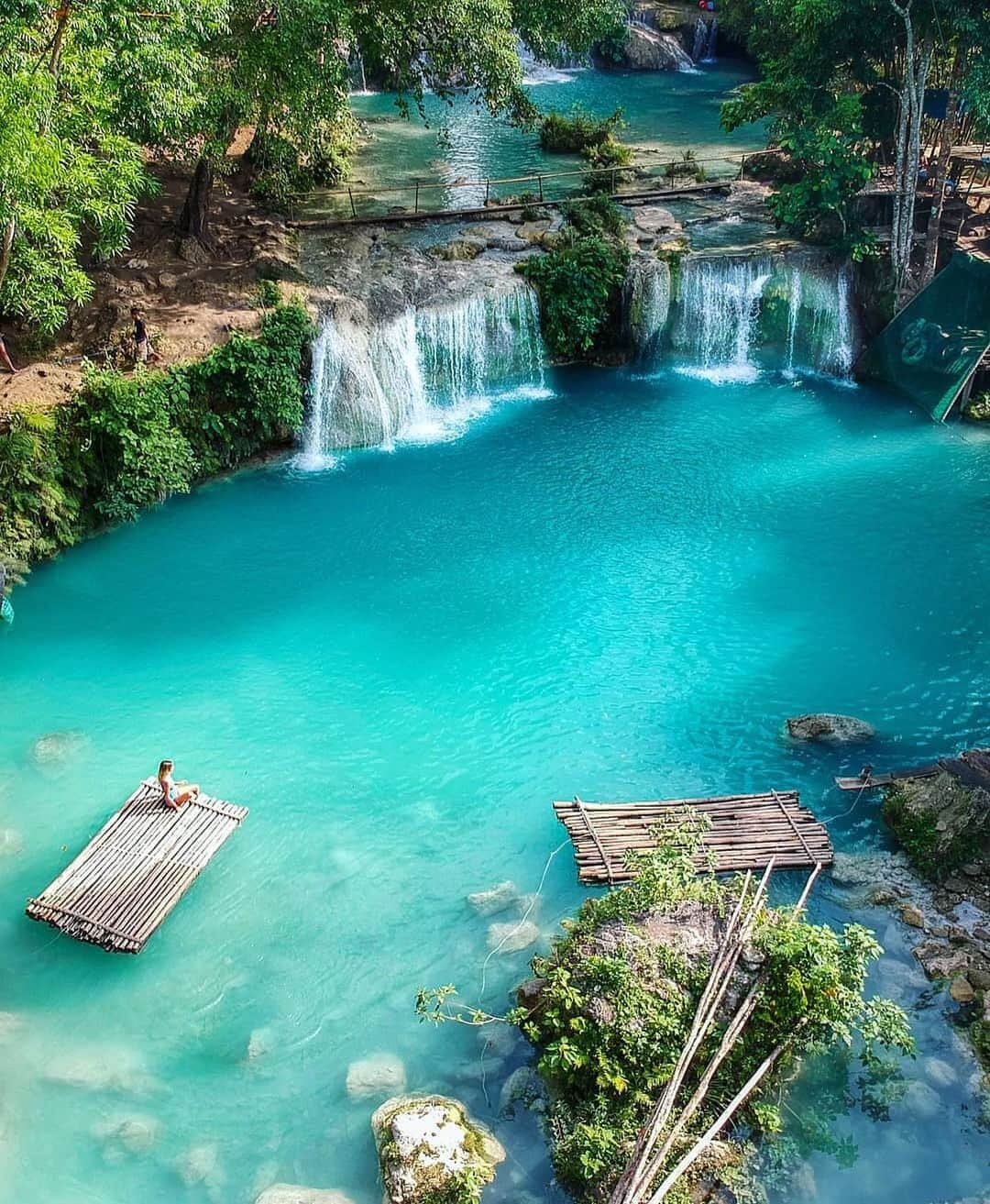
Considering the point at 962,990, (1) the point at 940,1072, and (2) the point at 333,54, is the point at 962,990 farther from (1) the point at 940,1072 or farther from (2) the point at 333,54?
(2) the point at 333,54

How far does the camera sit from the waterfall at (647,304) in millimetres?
24188

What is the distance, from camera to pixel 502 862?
13.0m

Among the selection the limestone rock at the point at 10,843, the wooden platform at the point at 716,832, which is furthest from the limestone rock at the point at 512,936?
the limestone rock at the point at 10,843

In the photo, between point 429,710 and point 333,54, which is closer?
point 429,710


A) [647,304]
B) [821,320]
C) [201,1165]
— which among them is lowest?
[201,1165]

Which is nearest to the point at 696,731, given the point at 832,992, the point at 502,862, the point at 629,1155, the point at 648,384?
the point at 502,862

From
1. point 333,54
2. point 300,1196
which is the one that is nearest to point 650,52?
point 333,54

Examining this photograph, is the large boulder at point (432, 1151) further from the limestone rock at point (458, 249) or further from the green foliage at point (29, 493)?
the limestone rock at point (458, 249)

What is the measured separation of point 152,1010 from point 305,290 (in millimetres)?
16457

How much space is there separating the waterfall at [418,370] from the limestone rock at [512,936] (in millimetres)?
12282

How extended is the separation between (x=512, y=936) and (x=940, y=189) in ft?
66.4

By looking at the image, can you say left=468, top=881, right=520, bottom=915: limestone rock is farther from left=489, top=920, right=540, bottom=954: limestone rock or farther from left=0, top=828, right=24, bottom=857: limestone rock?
left=0, top=828, right=24, bottom=857: limestone rock

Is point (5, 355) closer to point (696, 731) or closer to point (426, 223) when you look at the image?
point (426, 223)

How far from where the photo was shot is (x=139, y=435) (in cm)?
1922
